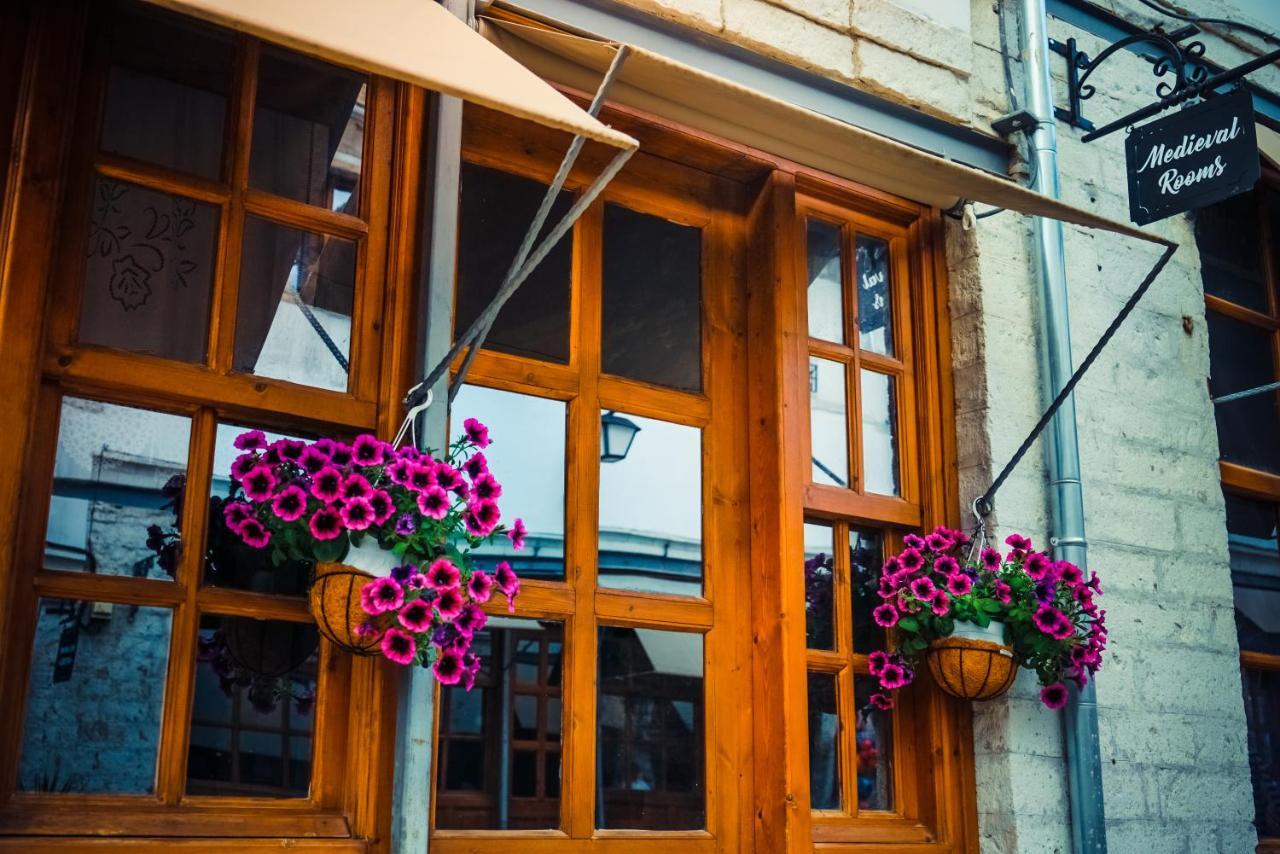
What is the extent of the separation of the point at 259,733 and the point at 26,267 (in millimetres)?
938

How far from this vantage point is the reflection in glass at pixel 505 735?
2922mm

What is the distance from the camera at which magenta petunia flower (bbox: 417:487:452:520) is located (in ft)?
8.27

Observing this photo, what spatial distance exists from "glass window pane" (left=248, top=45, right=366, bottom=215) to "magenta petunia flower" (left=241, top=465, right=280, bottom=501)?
723 millimetres

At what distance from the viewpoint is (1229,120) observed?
3.72 meters

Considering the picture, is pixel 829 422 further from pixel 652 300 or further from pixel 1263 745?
pixel 1263 745

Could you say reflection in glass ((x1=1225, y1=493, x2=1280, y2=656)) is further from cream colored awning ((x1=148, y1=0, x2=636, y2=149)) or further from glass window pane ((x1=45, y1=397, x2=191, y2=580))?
glass window pane ((x1=45, y1=397, x2=191, y2=580))

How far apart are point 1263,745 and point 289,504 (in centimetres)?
323

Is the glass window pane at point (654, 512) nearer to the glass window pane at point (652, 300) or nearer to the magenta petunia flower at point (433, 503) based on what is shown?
the glass window pane at point (652, 300)

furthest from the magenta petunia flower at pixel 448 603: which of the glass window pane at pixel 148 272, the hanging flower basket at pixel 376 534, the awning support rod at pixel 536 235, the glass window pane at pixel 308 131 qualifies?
the glass window pane at pixel 308 131

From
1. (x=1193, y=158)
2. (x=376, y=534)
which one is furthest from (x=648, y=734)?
(x=1193, y=158)

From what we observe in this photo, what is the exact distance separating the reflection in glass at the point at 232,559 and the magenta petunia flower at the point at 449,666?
0.97 ft

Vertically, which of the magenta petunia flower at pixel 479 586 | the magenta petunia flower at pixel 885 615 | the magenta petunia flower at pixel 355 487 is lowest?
the magenta petunia flower at pixel 479 586

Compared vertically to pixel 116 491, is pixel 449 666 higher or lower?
lower

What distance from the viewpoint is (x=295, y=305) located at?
2863mm
